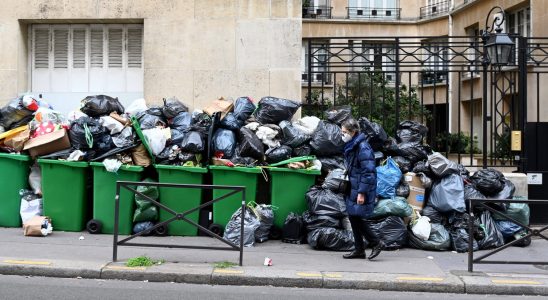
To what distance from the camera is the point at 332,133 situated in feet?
28.6

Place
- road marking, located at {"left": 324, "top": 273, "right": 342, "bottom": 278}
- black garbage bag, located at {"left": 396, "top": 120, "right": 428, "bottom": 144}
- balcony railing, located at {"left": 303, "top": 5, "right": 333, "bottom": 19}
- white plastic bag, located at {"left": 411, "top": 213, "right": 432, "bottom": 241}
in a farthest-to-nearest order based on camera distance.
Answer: balcony railing, located at {"left": 303, "top": 5, "right": 333, "bottom": 19} < black garbage bag, located at {"left": 396, "top": 120, "right": 428, "bottom": 144} < white plastic bag, located at {"left": 411, "top": 213, "right": 432, "bottom": 241} < road marking, located at {"left": 324, "top": 273, "right": 342, "bottom": 278}

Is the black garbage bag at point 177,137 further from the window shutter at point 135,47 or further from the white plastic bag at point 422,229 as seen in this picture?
the white plastic bag at point 422,229

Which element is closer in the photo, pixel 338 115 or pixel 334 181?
pixel 334 181

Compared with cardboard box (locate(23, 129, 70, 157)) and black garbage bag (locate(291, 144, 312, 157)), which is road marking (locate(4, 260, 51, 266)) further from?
black garbage bag (locate(291, 144, 312, 157))

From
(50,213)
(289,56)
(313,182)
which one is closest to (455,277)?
(313,182)

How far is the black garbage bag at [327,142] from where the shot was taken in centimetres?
864

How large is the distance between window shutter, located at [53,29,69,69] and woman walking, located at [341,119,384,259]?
234 inches

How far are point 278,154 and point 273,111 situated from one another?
0.83 m

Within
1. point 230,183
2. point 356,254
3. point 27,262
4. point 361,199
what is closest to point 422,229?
point 356,254

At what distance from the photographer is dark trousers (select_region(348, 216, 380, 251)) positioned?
7.39m

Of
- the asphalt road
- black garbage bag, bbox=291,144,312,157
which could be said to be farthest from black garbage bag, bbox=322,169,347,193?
the asphalt road

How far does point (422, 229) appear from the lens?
8.18m

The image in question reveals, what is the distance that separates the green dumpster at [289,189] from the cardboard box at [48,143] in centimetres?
308

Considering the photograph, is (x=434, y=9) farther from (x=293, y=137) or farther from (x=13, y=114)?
(x=13, y=114)
